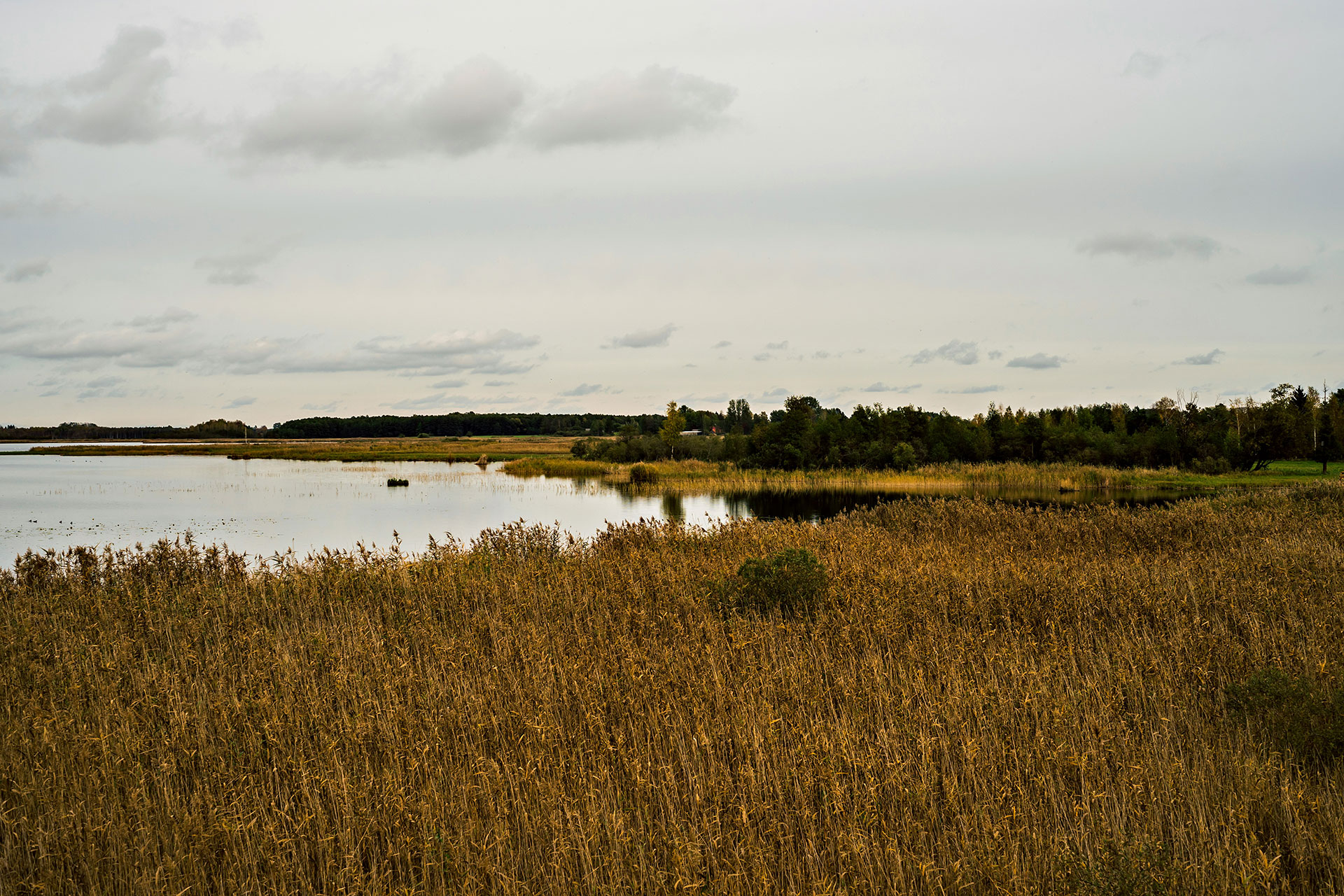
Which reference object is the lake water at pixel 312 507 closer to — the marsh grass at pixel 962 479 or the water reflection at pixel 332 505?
the water reflection at pixel 332 505

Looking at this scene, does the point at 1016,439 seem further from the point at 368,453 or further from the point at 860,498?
the point at 368,453

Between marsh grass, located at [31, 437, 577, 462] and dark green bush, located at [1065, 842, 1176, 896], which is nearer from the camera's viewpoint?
dark green bush, located at [1065, 842, 1176, 896]

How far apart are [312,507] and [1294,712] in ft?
116

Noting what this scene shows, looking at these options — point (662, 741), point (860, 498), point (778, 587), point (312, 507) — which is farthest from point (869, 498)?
point (662, 741)

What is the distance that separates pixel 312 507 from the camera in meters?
34.2

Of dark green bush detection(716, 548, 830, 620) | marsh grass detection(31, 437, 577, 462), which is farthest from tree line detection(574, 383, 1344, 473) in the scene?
dark green bush detection(716, 548, 830, 620)

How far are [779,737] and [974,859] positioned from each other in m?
1.91

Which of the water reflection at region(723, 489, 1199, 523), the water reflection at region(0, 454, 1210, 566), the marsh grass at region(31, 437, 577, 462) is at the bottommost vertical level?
the water reflection at region(723, 489, 1199, 523)

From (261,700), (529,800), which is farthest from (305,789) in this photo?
(261,700)

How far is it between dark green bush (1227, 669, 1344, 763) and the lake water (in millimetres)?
10898

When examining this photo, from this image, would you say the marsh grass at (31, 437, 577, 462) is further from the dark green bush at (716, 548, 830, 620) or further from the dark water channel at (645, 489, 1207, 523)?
the dark green bush at (716, 548, 830, 620)

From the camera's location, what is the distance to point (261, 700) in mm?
5992

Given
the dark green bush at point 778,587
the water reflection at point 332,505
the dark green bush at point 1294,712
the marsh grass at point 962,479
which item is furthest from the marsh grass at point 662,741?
the marsh grass at point 962,479

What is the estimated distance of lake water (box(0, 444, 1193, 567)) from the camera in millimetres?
24141
